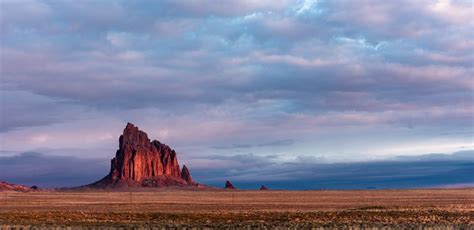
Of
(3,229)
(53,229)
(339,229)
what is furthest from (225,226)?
(3,229)

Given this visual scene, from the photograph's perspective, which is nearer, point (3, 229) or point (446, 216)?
point (3, 229)

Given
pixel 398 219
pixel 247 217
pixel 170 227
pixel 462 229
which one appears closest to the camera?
pixel 462 229

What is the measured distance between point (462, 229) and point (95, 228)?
1872 cm

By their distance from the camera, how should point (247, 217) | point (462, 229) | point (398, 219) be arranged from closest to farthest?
point (462, 229) → point (398, 219) → point (247, 217)

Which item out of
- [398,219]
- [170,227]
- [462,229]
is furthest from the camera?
[398,219]

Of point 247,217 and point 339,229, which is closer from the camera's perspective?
point 339,229

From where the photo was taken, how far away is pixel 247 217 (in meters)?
49.3

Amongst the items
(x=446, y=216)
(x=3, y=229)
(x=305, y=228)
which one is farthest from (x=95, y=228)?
(x=446, y=216)

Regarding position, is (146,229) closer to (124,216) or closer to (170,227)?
(170,227)

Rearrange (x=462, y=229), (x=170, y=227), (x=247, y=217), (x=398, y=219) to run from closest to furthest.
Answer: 1. (x=462, y=229)
2. (x=170, y=227)
3. (x=398, y=219)
4. (x=247, y=217)

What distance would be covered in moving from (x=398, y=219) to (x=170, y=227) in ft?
55.5

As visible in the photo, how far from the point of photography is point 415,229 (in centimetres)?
3578

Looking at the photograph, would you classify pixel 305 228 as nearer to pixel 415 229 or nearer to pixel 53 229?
pixel 415 229

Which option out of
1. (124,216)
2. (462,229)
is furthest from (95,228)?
(462,229)
